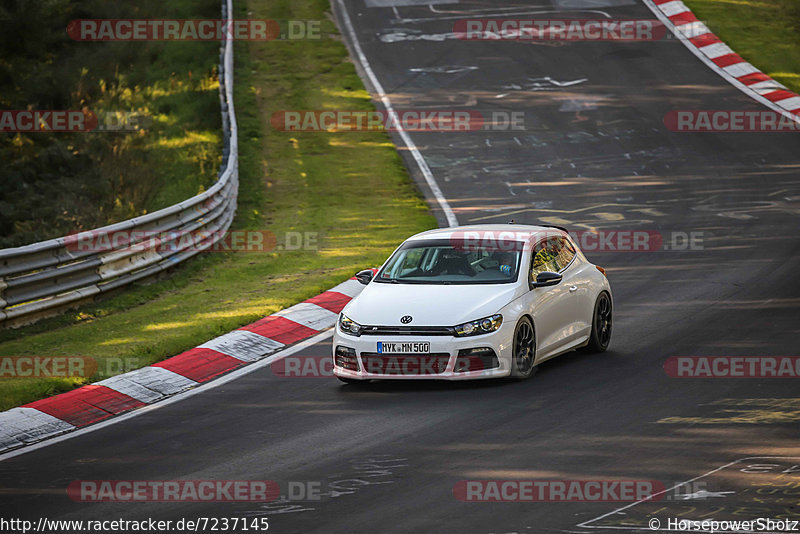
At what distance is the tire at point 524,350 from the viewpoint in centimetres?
1069

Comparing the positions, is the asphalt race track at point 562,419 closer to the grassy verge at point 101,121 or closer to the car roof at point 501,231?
the car roof at point 501,231

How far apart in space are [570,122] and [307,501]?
20.3 meters

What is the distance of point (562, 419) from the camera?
942 centimetres

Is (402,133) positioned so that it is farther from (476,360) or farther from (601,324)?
(476,360)

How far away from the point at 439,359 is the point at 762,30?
2664 cm

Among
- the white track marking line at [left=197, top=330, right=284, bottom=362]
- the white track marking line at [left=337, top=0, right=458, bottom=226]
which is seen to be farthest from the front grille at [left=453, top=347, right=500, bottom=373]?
the white track marking line at [left=337, top=0, right=458, bottom=226]

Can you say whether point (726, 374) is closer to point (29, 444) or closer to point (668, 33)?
point (29, 444)

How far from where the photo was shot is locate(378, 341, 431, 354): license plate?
1044cm

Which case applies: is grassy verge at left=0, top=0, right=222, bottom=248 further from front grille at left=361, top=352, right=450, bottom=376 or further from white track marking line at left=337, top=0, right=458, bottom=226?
front grille at left=361, top=352, right=450, bottom=376

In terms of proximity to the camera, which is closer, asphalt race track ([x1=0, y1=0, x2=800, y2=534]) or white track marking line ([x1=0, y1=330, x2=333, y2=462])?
asphalt race track ([x1=0, y1=0, x2=800, y2=534])

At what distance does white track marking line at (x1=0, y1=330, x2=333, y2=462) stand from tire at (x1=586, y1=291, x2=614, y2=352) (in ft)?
10.7

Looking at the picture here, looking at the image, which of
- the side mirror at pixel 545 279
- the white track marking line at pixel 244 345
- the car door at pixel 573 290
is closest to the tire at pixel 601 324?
the car door at pixel 573 290

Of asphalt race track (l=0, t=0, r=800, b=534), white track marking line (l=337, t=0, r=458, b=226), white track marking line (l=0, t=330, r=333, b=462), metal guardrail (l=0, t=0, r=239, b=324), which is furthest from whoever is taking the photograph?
white track marking line (l=337, t=0, r=458, b=226)

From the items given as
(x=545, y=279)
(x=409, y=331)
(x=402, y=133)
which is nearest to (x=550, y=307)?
(x=545, y=279)
